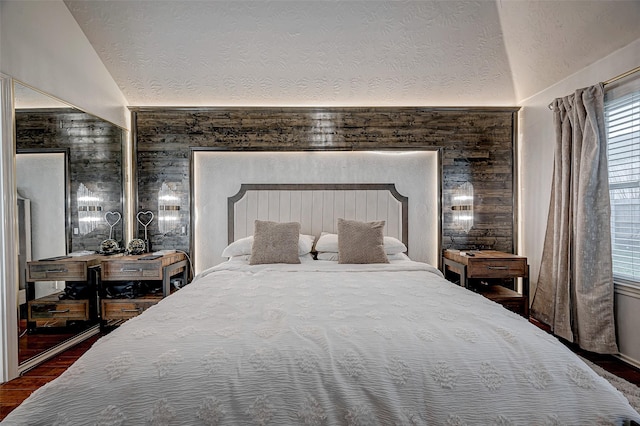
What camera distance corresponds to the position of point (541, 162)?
3.37 metres

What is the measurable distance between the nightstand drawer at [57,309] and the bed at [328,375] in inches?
61.6

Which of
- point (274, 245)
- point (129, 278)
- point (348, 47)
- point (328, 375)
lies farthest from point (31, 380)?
point (348, 47)

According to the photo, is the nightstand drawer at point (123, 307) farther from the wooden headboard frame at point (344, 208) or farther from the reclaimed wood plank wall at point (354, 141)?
the wooden headboard frame at point (344, 208)

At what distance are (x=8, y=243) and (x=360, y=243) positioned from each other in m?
2.55

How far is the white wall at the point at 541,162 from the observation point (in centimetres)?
249

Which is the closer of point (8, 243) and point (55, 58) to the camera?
point (8, 243)

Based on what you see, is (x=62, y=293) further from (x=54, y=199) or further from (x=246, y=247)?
(x=246, y=247)

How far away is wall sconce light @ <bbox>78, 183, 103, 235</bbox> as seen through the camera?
2906 mm

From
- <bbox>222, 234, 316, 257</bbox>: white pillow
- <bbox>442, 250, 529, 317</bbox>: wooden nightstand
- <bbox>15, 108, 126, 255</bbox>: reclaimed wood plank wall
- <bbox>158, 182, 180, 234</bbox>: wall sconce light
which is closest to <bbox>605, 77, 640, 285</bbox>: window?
<bbox>442, 250, 529, 317</bbox>: wooden nightstand

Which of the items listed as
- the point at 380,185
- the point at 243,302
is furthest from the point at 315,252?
the point at 243,302

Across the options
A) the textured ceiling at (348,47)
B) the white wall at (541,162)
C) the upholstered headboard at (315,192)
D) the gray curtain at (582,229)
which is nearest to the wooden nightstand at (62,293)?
the upholstered headboard at (315,192)

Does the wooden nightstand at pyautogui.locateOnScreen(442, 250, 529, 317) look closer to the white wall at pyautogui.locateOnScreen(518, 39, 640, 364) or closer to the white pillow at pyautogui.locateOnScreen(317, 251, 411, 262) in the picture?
the white wall at pyautogui.locateOnScreen(518, 39, 640, 364)

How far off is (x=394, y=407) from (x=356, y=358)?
0.19 m

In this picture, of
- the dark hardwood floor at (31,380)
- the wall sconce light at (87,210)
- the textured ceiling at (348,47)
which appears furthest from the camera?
the wall sconce light at (87,210)
